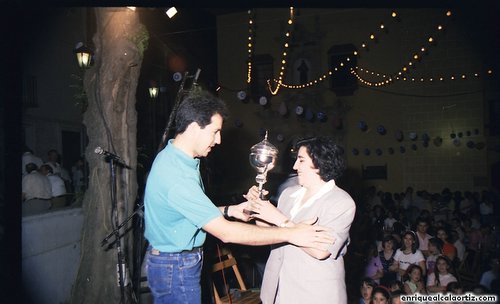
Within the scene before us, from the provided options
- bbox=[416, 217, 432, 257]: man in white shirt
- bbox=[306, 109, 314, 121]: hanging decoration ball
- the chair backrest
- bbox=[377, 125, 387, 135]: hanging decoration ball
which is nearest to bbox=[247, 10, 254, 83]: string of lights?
bbox=[306, 109, 314, 121]: hanging decoration ball

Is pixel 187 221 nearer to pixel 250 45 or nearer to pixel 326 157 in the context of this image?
pixel 326 157

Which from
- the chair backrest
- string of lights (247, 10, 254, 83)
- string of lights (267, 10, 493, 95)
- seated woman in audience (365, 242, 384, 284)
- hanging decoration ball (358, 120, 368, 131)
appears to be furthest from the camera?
string of lights (247, 10, 254, 83)

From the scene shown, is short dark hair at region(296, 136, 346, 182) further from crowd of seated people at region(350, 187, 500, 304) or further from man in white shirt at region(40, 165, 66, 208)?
man in white shirt at region(40, 165, 66, 208)

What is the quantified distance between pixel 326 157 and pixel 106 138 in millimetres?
3145

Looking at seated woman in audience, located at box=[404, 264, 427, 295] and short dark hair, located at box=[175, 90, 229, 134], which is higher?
short dark hair, located at box=[175, 90, 229, 134]

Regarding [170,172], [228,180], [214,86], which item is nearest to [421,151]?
[228,180]

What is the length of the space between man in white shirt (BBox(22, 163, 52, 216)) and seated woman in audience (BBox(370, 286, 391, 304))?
19.2ft

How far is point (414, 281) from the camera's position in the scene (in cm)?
631

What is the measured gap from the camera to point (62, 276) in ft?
18.4

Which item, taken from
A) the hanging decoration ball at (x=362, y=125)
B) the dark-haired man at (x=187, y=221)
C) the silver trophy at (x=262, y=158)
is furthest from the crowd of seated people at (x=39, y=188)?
the hanging decoration ball at (x=362, y=125)

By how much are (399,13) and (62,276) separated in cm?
1555

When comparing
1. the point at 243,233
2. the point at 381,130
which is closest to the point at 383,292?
the point at 243,233

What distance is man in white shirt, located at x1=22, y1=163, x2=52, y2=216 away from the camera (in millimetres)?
7355

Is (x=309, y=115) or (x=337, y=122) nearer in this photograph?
(x=337, y=122)
